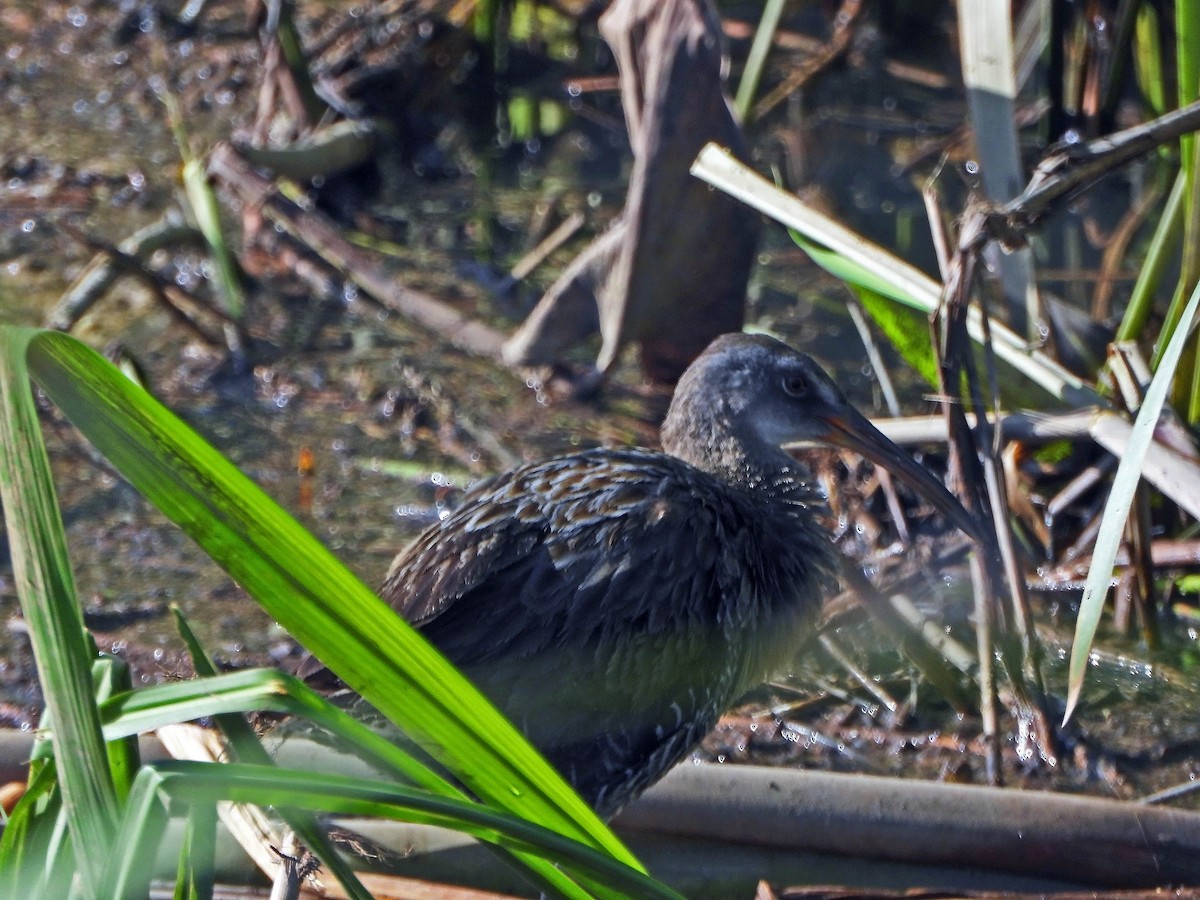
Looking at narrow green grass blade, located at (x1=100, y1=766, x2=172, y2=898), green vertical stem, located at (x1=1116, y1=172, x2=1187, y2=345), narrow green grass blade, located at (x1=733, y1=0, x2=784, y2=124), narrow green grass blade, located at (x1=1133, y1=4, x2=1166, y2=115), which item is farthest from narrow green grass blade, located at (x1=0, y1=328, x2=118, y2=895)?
narrow green grass blade, located at (x1=733, y1=0, x2=784, y2=124)

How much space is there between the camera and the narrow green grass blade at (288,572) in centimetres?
119

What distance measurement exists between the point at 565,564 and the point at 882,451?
0.77 meters

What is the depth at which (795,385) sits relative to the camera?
2.85 m

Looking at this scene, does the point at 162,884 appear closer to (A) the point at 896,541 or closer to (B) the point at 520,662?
(B) the point at 520,662

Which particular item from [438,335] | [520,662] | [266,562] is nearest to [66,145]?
[438,335]

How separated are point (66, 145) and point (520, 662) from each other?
399 cm

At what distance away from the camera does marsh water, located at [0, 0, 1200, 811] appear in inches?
122

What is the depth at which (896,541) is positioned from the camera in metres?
3.49

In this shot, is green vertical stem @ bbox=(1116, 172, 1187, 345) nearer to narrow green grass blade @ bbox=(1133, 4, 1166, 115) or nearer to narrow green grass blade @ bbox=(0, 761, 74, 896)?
narrow green grass blade @ bbox=(1133, 4, 1166, 115)

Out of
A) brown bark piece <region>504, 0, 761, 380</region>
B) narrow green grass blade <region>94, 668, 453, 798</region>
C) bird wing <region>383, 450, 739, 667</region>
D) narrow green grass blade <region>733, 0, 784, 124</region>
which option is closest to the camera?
narrow green grass blade <region>94, 668, 453, 798</region>

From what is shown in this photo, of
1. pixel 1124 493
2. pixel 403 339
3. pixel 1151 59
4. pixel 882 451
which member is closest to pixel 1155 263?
pixel 882 451

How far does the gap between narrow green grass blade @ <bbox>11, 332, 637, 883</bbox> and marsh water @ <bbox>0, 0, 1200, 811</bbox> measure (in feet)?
5.58

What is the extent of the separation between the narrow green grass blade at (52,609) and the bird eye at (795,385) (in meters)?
1.83

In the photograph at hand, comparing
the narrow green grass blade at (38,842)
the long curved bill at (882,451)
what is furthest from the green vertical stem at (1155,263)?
the narrow green grass blade at (38,842)
